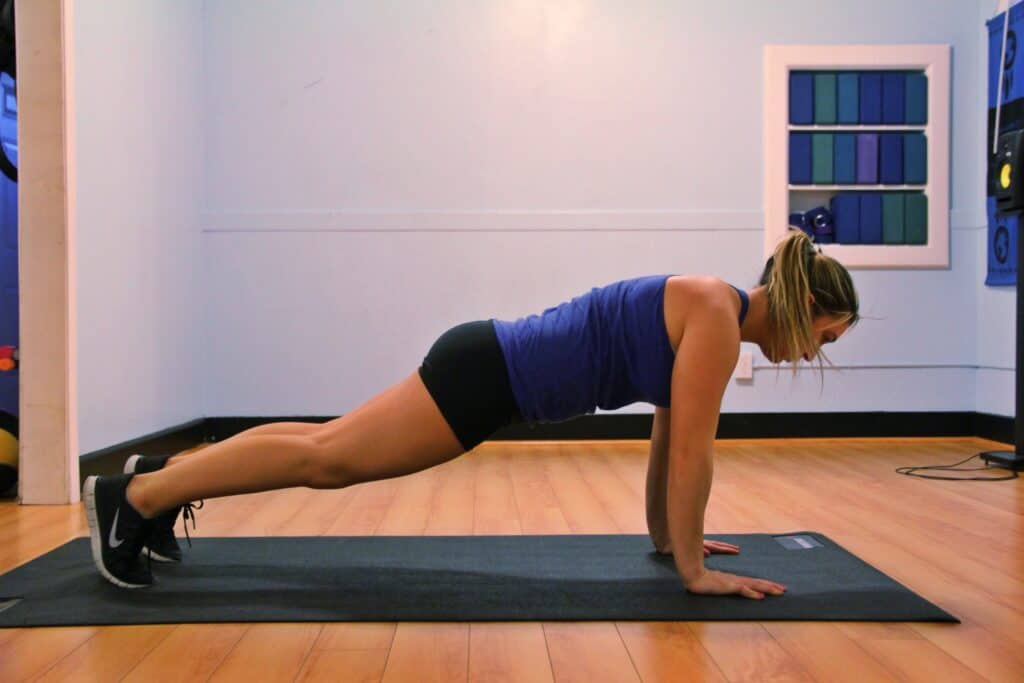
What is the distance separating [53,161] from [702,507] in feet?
7.95

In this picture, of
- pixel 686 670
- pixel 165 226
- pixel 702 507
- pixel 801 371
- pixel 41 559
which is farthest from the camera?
pixel 801 371

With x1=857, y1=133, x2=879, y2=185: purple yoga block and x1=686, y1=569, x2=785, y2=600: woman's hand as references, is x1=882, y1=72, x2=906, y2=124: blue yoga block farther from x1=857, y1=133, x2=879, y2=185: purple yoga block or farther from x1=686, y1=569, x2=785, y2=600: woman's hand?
x1=686, y1=569, x2=785, y2=600: woman's hand

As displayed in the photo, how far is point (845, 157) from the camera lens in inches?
196

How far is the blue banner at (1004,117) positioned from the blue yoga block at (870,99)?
51 cm

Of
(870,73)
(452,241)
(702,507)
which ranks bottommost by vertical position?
(702,507)

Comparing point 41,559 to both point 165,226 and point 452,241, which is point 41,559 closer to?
point 165,226

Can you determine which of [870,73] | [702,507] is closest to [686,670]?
[702,507]

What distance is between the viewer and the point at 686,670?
159cm

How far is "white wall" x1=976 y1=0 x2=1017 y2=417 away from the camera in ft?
15.2

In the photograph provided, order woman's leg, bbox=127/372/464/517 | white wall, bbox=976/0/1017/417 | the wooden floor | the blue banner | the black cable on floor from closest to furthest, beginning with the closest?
the wooden floor < woman's leg, bbox=127/372/464/517 < the black cable on floor < the blue banner < white wall, bbox=976/0/1017/417

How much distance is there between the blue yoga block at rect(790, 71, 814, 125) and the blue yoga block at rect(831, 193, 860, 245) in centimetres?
44

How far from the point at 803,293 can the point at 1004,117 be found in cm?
331

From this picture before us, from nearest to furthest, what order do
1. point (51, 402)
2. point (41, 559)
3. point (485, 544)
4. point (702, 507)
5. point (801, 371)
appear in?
point (702, 507) → point (41, 559) → point (485, 544) → point (51, 402) → point (801, 371)

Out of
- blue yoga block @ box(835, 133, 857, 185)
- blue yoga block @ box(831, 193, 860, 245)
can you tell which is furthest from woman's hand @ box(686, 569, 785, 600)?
blue yoga block @ box(835, 133, 857, 185)
